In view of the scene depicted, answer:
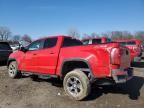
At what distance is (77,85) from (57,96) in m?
0.83

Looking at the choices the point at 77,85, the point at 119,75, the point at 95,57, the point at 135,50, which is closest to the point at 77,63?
the point at 77,85

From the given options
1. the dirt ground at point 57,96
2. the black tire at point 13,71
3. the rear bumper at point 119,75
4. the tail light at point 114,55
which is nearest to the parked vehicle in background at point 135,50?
the dirt ground at point 57,96

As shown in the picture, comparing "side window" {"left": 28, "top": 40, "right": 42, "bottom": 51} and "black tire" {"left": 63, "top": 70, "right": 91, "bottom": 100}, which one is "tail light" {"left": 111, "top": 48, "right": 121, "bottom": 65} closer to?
"black tire" {"left": 63, "top": 70, "right": 91, "bottom": 100}

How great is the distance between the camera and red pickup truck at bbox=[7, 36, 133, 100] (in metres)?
5.61

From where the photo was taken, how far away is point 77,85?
6.29 metres

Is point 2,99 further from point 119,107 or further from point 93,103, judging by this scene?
point 119,107

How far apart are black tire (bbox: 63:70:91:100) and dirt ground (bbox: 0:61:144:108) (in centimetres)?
20

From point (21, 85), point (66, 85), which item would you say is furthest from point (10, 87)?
point (66, 85)

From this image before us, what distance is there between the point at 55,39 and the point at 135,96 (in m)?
3.27

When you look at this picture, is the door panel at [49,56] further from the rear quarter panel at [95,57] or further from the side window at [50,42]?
the rear quarter panel at [95,57]

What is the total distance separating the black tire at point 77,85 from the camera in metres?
6.00

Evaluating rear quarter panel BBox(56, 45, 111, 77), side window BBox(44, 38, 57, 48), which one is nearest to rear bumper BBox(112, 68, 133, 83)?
rear quarter panel BBox(56, 45, 111, 77)

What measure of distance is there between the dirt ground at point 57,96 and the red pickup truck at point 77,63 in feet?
1.32

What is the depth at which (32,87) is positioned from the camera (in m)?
7.63
